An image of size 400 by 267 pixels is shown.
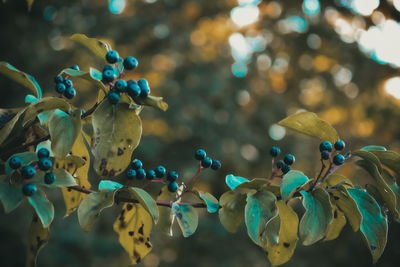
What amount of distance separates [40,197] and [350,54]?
20.9 feet

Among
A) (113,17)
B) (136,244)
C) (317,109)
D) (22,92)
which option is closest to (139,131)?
(136,244)

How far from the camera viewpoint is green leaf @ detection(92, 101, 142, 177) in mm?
1065

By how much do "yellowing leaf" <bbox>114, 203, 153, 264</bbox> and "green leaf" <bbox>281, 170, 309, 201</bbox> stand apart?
49 centimetres

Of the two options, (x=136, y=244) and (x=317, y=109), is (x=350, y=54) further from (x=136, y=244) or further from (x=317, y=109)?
(x=136, y=244)

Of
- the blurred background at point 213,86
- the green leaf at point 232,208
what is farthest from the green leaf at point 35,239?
the blurred background at point 213,86

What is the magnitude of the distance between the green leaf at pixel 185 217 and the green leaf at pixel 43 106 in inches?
17.7

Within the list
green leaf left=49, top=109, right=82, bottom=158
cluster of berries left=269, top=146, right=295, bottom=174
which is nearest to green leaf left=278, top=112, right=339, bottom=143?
cluster of berries left=269, top=146, right=295, bottom=174

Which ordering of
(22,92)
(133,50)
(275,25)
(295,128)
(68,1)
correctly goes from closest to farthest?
(295,128) < (22,92) < (68,1) < (133,50) < (275,25)

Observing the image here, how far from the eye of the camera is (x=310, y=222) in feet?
3.58

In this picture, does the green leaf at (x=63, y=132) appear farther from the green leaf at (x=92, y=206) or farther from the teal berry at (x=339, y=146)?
the teal berry at (x=339, y=146)

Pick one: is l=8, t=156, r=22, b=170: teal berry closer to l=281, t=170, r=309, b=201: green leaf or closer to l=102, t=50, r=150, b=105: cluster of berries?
l=102, t=50, r=150, b=105: cluster of berries

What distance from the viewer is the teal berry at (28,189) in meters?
1.00

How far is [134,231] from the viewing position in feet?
4.37

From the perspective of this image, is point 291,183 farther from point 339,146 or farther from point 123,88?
point 123,88
